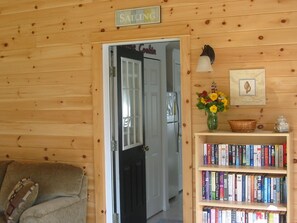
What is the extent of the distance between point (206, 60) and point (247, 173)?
3.12ft

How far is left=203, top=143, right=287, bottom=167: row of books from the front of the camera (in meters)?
Result: 3.17

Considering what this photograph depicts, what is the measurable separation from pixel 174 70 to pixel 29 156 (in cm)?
284

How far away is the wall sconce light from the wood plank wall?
0.31ft

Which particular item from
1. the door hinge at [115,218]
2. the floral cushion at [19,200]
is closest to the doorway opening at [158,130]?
the door hinge at [115,218]

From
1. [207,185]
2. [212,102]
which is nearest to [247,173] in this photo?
[207,185]

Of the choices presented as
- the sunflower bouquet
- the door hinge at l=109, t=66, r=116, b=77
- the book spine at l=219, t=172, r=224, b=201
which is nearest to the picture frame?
the sunflower bouquet

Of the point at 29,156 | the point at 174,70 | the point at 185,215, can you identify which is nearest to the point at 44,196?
the point at 29,156

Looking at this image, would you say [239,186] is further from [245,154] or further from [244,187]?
[245,154]

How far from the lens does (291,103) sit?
328 centimetres

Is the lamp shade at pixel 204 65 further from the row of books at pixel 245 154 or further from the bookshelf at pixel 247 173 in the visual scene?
the row of books at pixel 245 154

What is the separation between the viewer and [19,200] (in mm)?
3369

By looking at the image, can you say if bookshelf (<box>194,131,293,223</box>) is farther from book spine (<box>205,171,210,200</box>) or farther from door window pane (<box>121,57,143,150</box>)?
door window pane (<box>121,57,143,150</box>)

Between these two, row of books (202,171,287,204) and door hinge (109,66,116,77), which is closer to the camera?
row of books (202,171,287,204)

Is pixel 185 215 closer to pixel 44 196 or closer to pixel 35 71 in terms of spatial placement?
pixel 44 196
